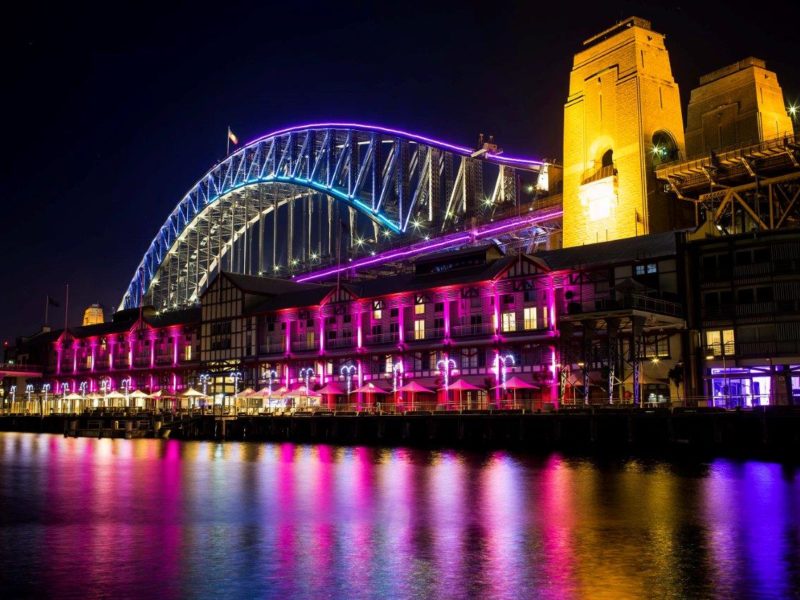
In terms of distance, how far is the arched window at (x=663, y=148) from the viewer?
228 ft

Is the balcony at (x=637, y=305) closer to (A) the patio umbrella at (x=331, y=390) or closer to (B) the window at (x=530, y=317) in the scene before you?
(B) the window at (x=530, y=317)

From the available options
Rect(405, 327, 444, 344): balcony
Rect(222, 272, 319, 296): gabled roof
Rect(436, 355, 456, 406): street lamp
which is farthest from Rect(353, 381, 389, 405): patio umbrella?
Rect(222, 272, 319, 296): gabled roof

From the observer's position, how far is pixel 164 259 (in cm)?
16825

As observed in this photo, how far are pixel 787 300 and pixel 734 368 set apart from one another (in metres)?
5.42

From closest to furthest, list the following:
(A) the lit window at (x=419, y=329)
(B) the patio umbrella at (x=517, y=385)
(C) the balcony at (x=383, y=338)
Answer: (B) the patio umbrella at (x=517, y=385)
(A) the lit window at (x=419, y=329)
(C) the balcony at (x=383, y=338)

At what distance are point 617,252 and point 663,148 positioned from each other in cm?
1269

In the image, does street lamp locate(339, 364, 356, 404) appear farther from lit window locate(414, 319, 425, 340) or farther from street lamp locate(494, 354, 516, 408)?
street lamp locate(494, 354, 516, 408)

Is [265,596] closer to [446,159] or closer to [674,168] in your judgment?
[674,168]

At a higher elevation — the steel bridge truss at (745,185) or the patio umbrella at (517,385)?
the steel bridge truss at (745,185)

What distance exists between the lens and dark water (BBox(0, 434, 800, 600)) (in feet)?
64.6

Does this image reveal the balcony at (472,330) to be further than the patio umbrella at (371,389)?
No

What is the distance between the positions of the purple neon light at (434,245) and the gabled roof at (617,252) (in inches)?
585

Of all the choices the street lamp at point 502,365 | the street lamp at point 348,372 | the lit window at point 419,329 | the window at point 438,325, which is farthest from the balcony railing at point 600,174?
the street lamp at point 348,372

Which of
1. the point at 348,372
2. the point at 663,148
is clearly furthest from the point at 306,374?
the point at 663,148
